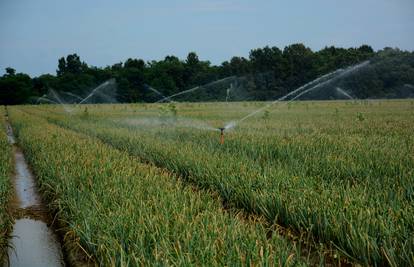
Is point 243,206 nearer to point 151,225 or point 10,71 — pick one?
point 151,225

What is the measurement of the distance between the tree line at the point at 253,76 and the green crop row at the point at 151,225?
59.3m

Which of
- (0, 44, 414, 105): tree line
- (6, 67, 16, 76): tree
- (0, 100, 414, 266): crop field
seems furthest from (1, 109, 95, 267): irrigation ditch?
(6, 67, 16, 76): tree

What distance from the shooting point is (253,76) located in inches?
2781

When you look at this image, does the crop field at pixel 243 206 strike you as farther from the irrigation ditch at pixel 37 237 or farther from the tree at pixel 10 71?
the tree at pixel 10 71

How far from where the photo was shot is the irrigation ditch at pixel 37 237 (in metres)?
4.96

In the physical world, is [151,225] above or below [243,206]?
above

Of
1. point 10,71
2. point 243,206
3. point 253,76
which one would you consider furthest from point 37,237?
point 10,71

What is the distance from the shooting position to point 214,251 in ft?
11.3

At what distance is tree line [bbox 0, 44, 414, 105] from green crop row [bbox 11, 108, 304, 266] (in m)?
59.3

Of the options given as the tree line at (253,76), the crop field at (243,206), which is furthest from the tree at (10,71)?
the crop field at (243,206)

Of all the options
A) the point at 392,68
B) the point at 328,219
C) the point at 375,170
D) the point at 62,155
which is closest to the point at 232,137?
the point at 62,155

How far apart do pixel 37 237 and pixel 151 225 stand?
2.44 meters

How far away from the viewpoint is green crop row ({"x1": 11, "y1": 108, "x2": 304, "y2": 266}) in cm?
347

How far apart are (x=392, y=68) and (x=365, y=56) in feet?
33.0
